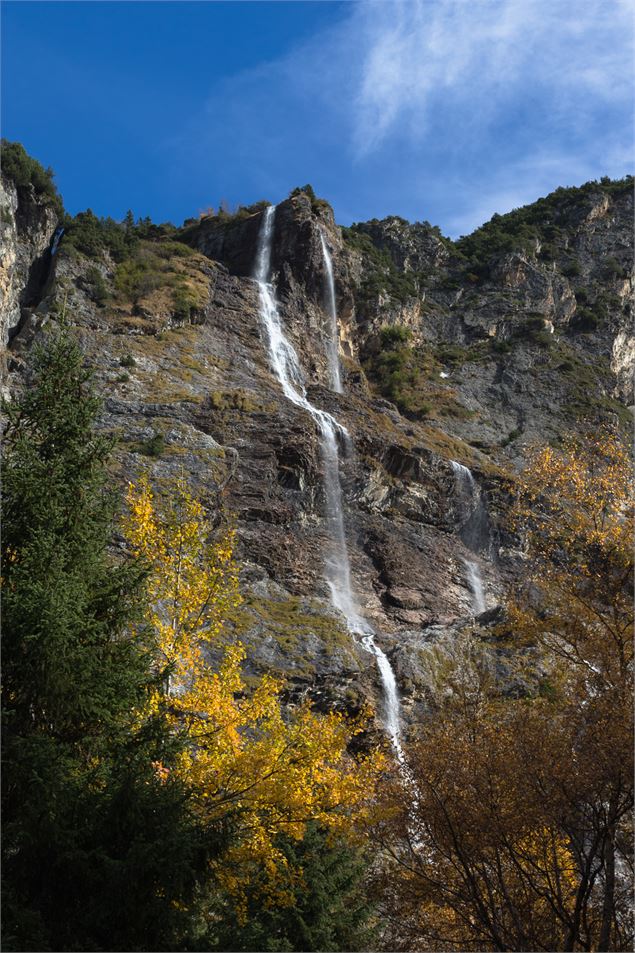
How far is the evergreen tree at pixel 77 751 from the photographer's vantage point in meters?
10.4

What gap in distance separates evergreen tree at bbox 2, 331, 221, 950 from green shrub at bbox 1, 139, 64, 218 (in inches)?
2392

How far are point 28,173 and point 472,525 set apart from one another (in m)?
46.9

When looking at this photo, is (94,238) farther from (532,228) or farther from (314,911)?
(314,911)

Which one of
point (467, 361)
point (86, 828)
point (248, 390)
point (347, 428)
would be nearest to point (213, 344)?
point (248, 390)

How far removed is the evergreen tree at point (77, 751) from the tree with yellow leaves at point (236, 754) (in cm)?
84

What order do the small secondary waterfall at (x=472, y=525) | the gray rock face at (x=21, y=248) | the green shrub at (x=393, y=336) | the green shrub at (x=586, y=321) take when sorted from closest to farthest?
1. the small secondary waterfall at (x=472, y=525)
2. the gray rock face at (x=21, y=248)
3. the green shrub at (x=393, y=336)
4. the green shrub at (x=586, y=321)

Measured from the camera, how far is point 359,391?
229ft

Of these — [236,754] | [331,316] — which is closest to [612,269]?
[331,316]

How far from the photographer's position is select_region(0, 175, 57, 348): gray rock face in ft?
196

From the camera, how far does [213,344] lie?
62562 mm

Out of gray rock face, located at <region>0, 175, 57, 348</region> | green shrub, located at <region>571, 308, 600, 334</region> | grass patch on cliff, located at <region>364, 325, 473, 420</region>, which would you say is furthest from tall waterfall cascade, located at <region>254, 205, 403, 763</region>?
green shrub, located at <region>571, 308, 600, 334</region>

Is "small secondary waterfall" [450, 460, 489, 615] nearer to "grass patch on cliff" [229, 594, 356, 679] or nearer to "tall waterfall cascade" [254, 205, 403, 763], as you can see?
"tall waterfall cascade" [254, 205, 403, 763]

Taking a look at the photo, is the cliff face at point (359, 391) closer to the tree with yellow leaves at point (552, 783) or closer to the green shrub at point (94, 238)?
the green shrub at point (94, 238)

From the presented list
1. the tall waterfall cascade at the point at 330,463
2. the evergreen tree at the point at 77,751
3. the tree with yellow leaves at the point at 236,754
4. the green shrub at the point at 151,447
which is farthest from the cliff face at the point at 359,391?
the evergreen tree at the point at 77,751
